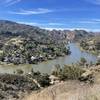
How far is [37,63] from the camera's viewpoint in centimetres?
7838

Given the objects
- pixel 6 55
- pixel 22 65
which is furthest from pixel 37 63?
pixel 6 55

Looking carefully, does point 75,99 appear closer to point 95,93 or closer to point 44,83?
point 95,93

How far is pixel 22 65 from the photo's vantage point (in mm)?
75188

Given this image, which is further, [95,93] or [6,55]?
[6,55]

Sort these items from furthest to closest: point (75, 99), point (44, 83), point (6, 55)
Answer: point (6, 55) → point (44, 83) → point (75, 99)

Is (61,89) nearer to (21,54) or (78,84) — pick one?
(78,84)

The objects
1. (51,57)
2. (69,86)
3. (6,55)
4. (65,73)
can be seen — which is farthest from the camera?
(51,57)

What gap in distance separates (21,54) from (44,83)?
5038 centimetres

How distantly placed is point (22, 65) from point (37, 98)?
7007cm

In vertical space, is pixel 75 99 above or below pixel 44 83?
above

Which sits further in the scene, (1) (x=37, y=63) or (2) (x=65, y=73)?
(1) (x=37, y=63)

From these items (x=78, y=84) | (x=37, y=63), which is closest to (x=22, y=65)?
(x=37, y=63)

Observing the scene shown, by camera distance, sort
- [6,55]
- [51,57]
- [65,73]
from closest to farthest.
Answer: [65,73]
[6,55]
[51,57]

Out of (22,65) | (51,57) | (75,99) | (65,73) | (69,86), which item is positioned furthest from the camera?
(51,57)
